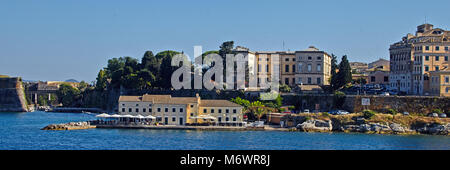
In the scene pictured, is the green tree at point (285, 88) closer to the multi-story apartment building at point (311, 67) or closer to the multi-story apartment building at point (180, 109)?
the multi-story apartment building at point (311, 67)

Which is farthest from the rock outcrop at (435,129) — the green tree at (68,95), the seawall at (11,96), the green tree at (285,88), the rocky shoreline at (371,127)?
the seawall at (11,96)

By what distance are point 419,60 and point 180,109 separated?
28.7 meters

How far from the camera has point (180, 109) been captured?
5444 cm

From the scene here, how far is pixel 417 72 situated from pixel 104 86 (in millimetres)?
56313

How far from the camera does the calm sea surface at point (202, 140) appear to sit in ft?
129

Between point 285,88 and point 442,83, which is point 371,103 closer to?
point 442,83

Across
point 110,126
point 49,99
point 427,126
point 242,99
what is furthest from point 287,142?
point 49,99

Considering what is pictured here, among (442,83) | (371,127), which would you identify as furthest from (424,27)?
(371,127)

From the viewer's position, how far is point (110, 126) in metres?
53.9

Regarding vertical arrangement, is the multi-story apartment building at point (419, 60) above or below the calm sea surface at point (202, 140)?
above

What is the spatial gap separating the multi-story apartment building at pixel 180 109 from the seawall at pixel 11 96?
51.2m

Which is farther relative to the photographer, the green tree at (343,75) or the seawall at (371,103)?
the green tree at (343,75)
